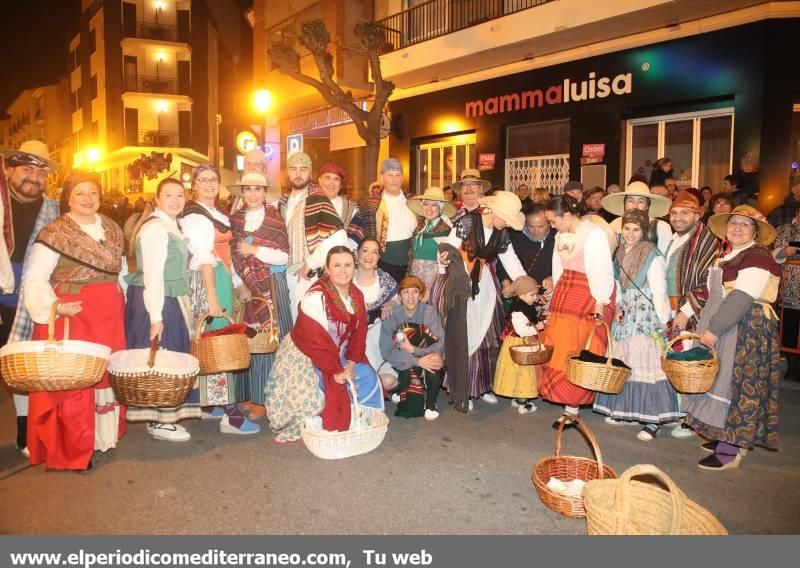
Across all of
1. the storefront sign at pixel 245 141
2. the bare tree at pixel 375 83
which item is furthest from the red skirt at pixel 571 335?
the storefront sign at pixel 245 141

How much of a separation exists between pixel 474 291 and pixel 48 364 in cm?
348

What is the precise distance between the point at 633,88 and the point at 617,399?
876 cm

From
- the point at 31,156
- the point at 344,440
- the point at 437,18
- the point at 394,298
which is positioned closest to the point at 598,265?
the point at 394,298

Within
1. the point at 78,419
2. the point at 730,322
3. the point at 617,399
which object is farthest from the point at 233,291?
the point at 730,322

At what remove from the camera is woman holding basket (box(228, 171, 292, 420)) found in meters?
4.89

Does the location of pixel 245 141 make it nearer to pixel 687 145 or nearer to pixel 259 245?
pixel 687 145

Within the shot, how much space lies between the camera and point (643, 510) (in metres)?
3.01

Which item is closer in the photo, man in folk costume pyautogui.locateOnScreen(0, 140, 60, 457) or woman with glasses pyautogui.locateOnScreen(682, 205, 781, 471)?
woman with glasses pyautogui.locateOnScreen(682, 205, 781, 471)

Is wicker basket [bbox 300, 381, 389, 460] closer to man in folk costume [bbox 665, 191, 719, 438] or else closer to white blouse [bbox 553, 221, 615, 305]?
white blouse [bbox 553, 221, 615, 305]

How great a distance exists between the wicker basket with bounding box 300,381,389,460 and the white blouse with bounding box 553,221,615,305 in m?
2.05

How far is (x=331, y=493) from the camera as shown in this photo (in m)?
3.68

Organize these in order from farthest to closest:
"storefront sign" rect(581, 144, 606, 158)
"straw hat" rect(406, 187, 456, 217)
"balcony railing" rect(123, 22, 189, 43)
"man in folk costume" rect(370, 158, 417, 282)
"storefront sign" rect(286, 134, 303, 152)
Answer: "balcony railing" rect(123, 22, 189, 43) < "storefront sign" rect(286, 134, 303, 152) < "storefront sign" rect(581, 144, 606, 158) < "man in folk costume" rect(370, 158, 417, 282) < "straw hat" rect(406, 187, 456, 217)

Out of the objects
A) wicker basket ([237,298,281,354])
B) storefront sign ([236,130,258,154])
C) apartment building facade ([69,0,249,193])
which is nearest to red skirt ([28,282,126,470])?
wicker basket ([237,298,281,354])

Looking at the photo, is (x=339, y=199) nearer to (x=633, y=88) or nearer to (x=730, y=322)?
(x=730, y=322)
